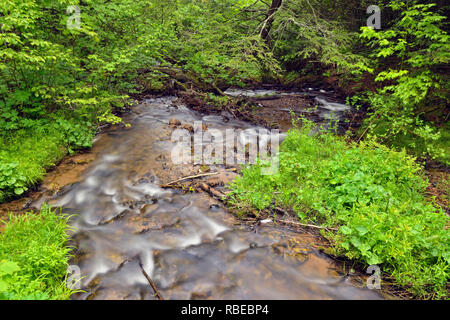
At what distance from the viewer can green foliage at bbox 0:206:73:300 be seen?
7.95ft

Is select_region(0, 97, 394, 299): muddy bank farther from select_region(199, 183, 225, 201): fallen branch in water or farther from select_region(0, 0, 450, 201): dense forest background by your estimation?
select_region(0, 0, 450, 201): dense forest background

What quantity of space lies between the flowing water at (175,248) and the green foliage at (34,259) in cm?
25

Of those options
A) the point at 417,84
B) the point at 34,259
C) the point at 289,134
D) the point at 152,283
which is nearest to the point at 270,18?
the point at 289,134

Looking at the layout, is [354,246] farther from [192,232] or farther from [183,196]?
[183,196]

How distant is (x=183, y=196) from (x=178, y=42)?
777 cm

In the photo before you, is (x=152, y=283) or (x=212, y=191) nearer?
(x=152, y=283)

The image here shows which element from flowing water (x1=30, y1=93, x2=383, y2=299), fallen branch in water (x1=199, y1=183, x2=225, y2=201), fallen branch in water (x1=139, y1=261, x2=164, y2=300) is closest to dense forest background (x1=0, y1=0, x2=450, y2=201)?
flowing water (x1=30, y1=93, x2=383, y2=299)

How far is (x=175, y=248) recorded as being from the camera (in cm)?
361

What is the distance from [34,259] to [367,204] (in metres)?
4.91

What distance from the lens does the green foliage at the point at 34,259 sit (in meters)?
2.42

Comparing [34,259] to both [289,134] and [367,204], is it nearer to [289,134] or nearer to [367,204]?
[367,204]

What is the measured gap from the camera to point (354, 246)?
325 cm

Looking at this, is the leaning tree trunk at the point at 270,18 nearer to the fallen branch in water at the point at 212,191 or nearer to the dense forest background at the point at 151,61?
the dense forest background at the point at 151,61

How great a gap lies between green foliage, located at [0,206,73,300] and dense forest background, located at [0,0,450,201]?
1.19m
